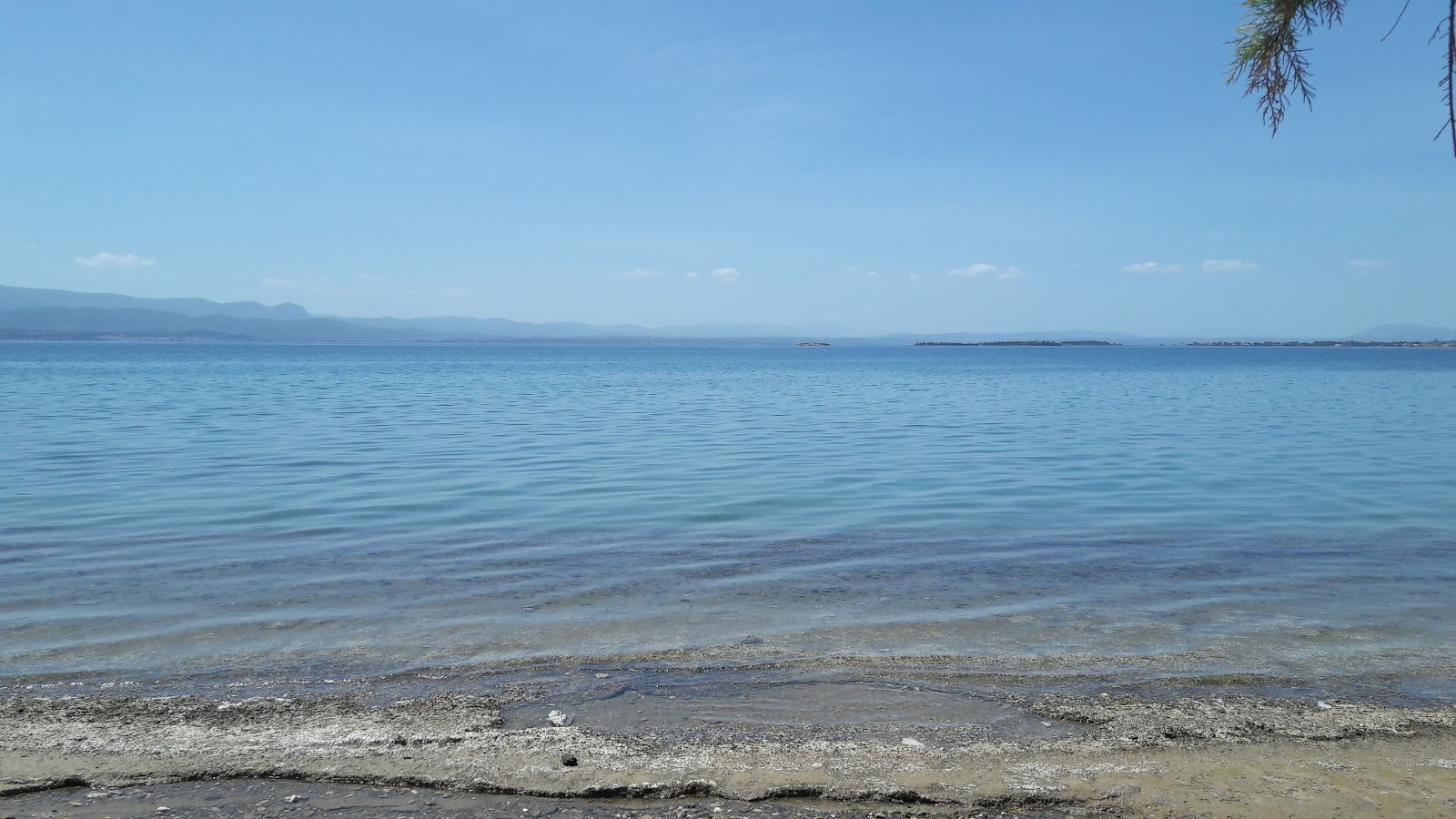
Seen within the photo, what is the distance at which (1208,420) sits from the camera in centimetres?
3155

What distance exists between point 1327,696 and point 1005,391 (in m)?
45.2

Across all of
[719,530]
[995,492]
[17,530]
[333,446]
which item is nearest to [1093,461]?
[995,492]

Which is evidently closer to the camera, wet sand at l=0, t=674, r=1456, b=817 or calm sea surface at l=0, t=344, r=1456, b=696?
wet sand at l=0, t=674, r=1456, b=817

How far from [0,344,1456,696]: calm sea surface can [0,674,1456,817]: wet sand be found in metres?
1.08

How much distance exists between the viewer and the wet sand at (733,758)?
4.82 m

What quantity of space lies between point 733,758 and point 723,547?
6401 mm

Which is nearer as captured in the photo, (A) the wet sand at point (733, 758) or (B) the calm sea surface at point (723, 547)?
(A) the wet sand at point (733, 758)

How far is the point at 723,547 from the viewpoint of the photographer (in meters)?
11.8

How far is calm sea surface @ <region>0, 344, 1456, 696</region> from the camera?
782 cm

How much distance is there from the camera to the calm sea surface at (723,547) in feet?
25.7

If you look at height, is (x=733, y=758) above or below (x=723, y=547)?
above

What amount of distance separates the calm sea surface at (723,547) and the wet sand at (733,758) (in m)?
1.08

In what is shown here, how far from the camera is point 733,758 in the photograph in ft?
17.6

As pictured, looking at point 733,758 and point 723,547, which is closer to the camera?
point 733,758
